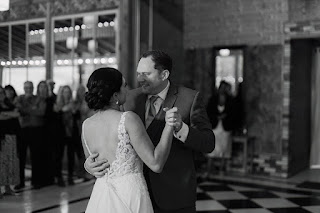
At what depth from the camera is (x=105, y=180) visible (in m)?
2.04

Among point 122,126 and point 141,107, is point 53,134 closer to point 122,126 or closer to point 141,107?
point 141,107

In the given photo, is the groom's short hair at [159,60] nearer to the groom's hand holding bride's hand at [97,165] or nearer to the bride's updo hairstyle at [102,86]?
the bride's updo hairstyle at [102,86]

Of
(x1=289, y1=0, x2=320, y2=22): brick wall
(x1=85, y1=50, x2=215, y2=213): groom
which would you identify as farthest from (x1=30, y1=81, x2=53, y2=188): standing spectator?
(x1=85, y1=50, x2=215, y2=213): groom

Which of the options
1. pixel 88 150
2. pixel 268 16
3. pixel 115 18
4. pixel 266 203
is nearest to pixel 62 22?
pixel 115 18

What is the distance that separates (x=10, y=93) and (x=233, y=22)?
3.91 meters

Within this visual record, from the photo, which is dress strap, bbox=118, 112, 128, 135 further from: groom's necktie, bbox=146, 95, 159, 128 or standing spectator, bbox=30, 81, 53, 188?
standing spectator, bbox=30, 81, 53, 188

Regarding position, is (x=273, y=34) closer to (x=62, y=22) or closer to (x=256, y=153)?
(x=256, y=153)

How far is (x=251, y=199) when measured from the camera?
5523 millimetres

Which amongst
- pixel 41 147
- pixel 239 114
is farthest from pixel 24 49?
pixel 239 114

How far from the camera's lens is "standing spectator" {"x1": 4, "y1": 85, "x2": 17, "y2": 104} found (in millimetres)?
5967

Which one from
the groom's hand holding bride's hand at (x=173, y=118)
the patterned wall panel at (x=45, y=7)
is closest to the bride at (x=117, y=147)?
the groom's hand holding bride's hand at (x=173, y=118)

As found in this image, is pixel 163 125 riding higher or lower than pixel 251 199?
higher

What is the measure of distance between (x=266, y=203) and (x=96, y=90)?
154 inches

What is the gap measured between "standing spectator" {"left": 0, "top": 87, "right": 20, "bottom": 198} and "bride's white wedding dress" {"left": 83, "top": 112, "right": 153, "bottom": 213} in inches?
154
